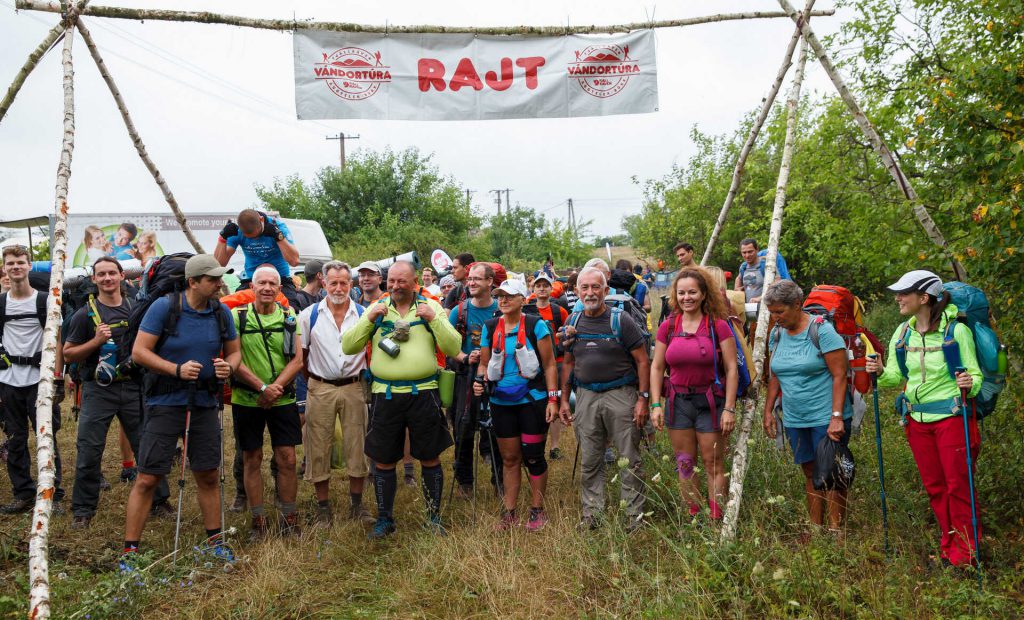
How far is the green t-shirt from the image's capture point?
212 inches

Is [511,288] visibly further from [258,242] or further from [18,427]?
[18,427]

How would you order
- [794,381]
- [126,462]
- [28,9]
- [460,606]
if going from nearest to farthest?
1. [460,606]
2. [28,9]
3. [794,381]
4. [126,462]

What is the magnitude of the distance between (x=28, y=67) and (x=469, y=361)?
368cm

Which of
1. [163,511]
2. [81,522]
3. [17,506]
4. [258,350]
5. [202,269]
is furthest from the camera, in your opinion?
[163,511]

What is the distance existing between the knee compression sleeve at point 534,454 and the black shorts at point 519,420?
0.13 feet

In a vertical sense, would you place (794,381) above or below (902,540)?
above

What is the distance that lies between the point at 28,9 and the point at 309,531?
3.96 metres

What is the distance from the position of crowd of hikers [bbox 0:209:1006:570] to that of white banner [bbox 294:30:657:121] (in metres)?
1.34

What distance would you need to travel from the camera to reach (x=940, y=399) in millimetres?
4438

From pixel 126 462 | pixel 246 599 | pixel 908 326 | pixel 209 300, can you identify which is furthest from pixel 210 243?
pixel 908 326

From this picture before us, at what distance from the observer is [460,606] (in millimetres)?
4211

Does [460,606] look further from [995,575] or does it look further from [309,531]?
[995,575]

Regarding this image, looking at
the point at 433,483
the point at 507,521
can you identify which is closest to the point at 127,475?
the point at 433,483

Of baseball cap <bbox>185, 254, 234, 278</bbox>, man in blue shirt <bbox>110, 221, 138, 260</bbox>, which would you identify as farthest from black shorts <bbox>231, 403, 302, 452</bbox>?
man in blue shirt <bbox>110, 221, 138, 260</bbox>
